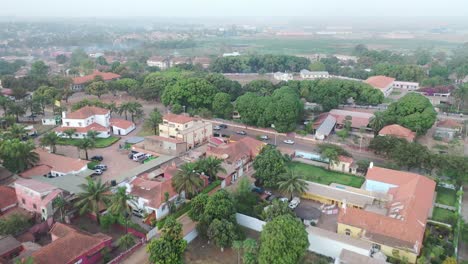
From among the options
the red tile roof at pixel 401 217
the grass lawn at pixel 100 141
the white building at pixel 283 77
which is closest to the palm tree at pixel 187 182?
the red tile roof at pixel 401 217

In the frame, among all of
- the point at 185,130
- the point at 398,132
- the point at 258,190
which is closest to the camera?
the point at 258,190

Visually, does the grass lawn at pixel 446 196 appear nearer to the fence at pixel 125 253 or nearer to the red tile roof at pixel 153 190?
the red tile roof at pixel 153 190

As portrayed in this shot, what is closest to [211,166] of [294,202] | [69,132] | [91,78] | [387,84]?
[294,202]

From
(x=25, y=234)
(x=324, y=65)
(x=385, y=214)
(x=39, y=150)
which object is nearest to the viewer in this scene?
(x=25, y=234)

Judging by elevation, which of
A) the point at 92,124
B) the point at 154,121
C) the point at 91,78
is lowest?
the point at 92,124

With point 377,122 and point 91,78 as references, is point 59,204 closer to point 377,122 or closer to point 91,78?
point 377,122

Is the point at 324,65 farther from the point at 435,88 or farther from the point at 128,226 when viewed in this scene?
the point at 128,226

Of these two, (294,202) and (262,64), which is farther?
(262,64)

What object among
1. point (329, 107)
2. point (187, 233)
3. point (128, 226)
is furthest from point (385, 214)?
point (329, 107)
